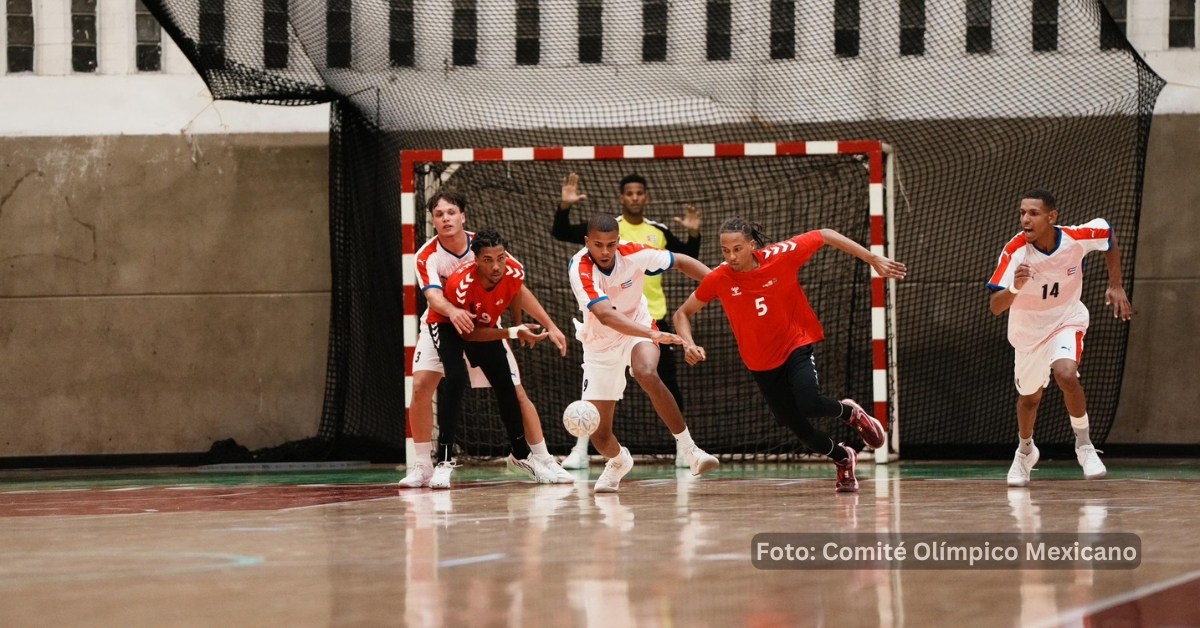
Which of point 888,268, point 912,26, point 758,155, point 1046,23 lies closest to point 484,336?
point 888,268

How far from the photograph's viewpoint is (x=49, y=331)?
12.3 meters

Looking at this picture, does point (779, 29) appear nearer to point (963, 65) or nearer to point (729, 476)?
point (963, 65)

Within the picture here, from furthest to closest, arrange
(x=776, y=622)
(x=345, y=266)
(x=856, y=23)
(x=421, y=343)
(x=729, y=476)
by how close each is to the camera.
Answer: (x=345, y=266) < (x=856, y=23) < (x=729, y=476) < (x=421, y=343) < (x=776, y=622)

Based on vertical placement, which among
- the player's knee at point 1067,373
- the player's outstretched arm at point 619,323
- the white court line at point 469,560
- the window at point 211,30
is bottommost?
the white court line at point 469,560

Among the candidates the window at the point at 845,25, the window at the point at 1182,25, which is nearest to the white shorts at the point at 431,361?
the window at the point at 845,25

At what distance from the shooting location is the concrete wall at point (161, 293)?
483 inches

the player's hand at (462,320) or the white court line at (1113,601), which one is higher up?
the player's hand at (462,320)

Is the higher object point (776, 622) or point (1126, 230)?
point (1126, 230)

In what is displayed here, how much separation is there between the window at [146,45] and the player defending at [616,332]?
5.75 metres

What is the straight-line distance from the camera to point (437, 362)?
8.76 meters

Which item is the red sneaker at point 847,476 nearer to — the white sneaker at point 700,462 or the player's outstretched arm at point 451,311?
the white sneaker at point 700,462

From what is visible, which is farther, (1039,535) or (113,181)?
(113,181)

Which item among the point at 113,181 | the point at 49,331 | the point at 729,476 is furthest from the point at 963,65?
the point at 49,331

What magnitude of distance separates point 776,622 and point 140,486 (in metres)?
7.05
